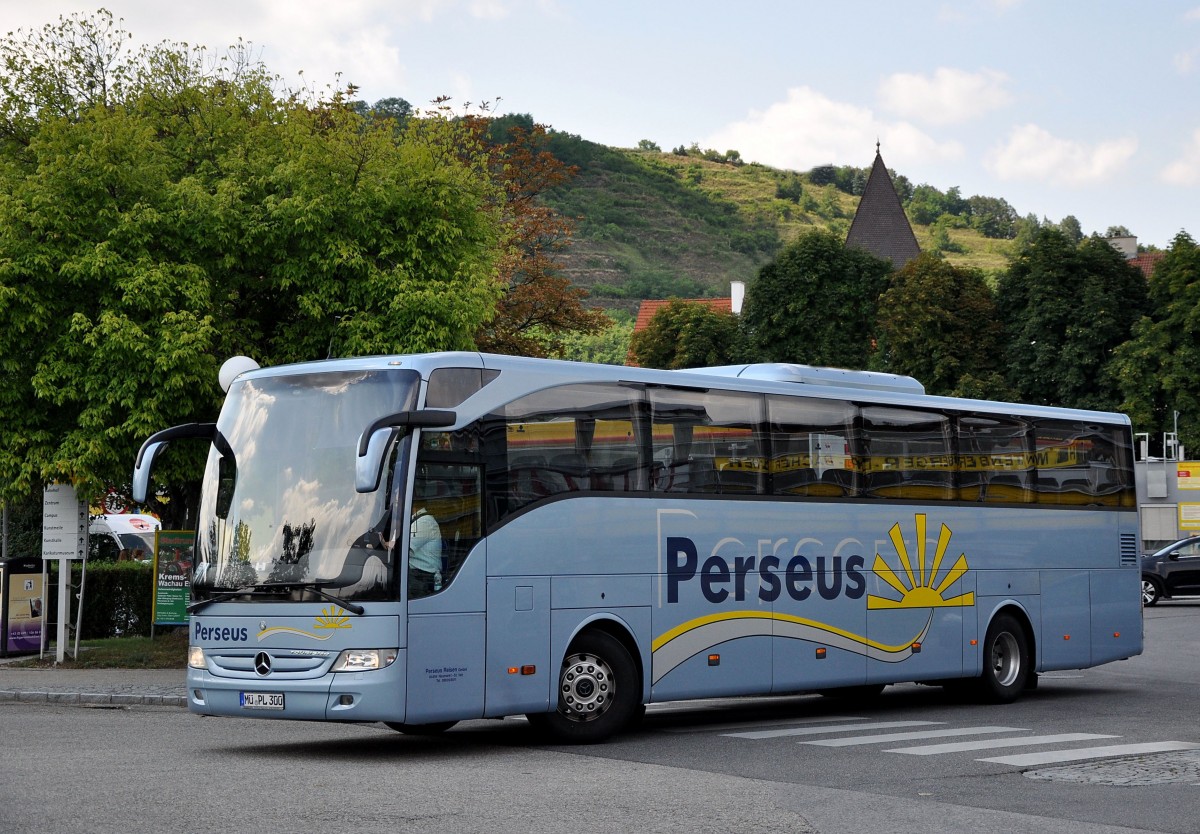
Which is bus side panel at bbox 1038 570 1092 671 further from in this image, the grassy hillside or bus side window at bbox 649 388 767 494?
the grassy hillside

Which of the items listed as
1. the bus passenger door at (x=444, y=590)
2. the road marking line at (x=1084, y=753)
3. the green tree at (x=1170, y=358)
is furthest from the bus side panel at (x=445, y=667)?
the green tree at (x=1170, y=358)

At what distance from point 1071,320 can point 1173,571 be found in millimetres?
28185

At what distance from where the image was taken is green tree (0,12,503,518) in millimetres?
22516

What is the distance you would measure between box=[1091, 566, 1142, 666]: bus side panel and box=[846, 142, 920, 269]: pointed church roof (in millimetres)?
73783

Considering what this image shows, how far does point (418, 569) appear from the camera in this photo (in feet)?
41.5

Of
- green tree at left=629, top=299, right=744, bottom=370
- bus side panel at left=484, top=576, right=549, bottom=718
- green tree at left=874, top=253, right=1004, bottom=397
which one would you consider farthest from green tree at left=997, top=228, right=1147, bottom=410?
bus side panel at left=484, top=576, right=549, bottom=718

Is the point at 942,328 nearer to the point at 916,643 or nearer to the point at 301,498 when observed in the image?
the point at 916,643

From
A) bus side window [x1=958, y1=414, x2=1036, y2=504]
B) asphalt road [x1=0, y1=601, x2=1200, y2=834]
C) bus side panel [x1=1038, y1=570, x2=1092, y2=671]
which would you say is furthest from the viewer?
bus side panel [x1=1038, y1=570, x2=1092, y2=671]

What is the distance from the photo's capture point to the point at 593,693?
1391 centimetres

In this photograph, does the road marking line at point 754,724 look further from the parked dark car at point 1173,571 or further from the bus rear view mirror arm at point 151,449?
the parked dark car at point 1173,571

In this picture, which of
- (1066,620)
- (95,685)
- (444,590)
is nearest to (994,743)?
(444,590)

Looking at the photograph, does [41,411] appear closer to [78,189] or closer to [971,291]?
[78,189]

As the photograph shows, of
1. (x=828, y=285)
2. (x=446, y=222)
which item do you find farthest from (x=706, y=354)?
(x=446, y=222)

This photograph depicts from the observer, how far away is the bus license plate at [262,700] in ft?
41.3
